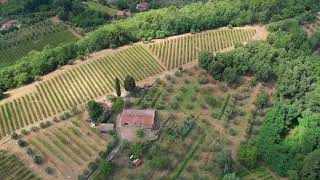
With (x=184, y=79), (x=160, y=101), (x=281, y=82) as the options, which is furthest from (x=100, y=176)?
(x=281, y=82)

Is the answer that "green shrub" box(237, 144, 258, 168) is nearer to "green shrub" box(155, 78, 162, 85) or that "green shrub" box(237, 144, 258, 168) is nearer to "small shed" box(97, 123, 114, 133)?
"small shed" box(97, 123, 114, 133)

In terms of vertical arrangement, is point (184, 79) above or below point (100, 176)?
above

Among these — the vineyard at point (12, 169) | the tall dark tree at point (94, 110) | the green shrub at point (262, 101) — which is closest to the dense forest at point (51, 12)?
the tall dark tree at point (94, 110)

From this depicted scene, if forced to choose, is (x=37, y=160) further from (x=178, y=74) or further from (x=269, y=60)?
(x=269, y=60)

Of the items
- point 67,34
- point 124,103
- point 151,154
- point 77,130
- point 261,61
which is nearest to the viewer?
point 151,154

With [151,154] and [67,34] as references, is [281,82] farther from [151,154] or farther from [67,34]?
[67,34]


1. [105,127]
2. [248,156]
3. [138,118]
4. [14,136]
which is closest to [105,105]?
[105,127]

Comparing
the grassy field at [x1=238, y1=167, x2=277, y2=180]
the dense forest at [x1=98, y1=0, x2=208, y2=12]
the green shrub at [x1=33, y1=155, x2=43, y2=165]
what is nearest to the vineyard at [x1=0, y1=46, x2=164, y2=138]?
the green shrub at [x1=33, y1=155, x2=43, y2=165]
